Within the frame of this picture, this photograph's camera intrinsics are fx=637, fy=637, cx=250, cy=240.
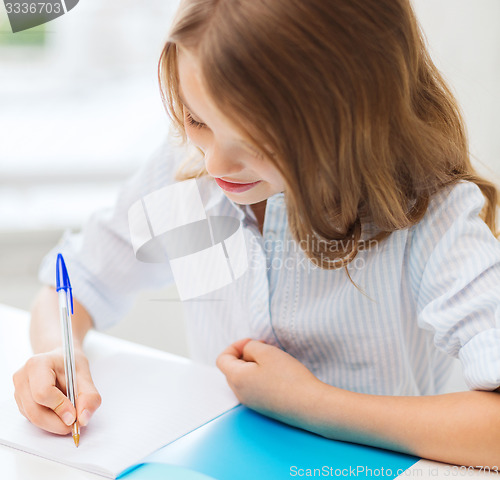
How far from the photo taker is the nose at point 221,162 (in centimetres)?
54

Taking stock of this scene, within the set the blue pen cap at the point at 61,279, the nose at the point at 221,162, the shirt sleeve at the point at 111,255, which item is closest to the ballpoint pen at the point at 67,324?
the blue pen cap at the point at 61,279

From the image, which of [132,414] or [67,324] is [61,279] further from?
[132,414]

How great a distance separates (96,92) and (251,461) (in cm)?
132

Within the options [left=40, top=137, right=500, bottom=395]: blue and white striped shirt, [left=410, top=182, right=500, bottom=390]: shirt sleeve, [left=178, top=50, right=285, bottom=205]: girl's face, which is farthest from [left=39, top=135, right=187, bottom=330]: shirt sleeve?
[left=410, top=182, right=500, bottom=390]: shirt sleeve

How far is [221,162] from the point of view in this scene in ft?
1.77

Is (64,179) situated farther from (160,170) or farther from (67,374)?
(67,374)

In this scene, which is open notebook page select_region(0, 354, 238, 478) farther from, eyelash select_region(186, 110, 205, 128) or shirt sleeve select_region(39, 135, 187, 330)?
eyelash select_region(186, 110, 205, 128)

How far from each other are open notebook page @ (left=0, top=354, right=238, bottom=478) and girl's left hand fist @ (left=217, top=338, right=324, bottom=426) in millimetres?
28

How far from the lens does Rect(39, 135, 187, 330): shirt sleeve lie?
815mm

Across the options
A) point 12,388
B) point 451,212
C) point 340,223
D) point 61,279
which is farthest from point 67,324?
point 451,212

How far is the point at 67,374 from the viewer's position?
542mm

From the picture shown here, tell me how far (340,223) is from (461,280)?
122mm

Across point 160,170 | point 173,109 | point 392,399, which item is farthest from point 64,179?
point 392,399

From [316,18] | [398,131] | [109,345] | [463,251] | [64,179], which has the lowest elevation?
[64,179]
